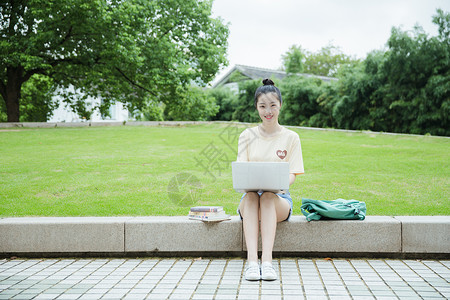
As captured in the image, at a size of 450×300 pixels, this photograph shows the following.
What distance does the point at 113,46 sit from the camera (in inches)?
702

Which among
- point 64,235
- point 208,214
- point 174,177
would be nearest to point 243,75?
point 174,177

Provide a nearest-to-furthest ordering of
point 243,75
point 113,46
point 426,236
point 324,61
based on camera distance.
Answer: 1. point 426,236
2. point 113,46
3. point 243,75
4. point 324,61

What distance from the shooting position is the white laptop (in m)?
3.79

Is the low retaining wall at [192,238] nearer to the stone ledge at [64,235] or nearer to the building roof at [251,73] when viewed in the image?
the stone ledge at [64,235]

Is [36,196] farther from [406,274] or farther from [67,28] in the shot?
[67,28]

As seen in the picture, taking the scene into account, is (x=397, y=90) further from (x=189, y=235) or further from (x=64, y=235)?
(x=64, y=235)

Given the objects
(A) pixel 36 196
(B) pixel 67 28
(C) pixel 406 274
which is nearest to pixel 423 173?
(C) pixel 406 274

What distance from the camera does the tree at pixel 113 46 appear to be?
56.5ft

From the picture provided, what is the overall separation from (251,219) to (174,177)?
3.34 meters

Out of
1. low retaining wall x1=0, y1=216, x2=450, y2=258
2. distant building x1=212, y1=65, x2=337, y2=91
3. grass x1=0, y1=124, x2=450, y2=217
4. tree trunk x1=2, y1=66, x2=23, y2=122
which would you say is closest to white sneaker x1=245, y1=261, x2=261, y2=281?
low retaining wall x1=0, y1=216, x2=450, y2=258

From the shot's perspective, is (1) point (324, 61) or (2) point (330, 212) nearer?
(2) point (330, 212)

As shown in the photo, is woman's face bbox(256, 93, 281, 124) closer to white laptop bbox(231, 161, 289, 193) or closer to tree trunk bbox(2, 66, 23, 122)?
white laptop bbox(231, 161, 289, 193)

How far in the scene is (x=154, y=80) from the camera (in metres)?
19.1

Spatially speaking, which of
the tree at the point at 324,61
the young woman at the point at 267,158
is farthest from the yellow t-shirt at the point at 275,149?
the tree at the point at 324,61
